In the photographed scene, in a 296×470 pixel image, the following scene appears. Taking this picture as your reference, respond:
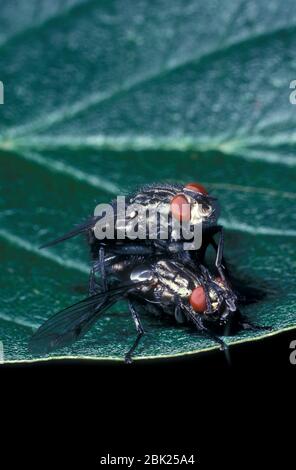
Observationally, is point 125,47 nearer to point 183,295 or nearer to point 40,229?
point 40,229

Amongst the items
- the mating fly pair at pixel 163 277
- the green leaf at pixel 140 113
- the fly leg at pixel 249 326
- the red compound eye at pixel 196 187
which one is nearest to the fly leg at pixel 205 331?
the mating fly pair at pixel 163 277

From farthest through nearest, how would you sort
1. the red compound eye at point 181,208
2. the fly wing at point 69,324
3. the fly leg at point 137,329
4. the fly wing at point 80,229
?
the fly wing at point 80,229, the red compound eye at point 181,208, the fly wing at point 69,324, the fly leg at point 137,329

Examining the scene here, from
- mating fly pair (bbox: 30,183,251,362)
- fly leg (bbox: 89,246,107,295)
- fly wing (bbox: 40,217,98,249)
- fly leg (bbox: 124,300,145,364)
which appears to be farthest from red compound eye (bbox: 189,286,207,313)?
fly wing (bbox: 40,217,98,249)

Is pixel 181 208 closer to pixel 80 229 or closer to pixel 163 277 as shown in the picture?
pixel 163 277

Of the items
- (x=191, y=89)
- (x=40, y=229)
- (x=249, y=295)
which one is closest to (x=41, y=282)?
(x=40, y=229)

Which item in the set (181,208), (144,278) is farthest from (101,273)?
(181,208)

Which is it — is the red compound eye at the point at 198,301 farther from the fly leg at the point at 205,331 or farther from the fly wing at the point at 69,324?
the fly wing at the point at 69,324
